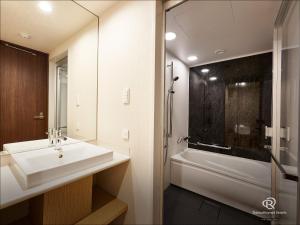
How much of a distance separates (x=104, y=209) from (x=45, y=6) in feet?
6.03

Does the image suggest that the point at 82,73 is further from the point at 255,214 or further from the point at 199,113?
the point at 255,214

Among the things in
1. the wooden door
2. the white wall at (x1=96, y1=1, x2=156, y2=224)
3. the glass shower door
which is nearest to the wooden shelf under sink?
the white wall at (x1=96, y1=1, x2=156, y2=224)

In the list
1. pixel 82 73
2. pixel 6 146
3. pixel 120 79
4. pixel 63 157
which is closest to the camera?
pixel 6 146

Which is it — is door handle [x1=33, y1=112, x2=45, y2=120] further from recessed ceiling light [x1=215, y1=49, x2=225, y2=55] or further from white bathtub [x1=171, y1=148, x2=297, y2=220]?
recessed ceiling light [x1=215, y1=49, x2=225, y2=55]

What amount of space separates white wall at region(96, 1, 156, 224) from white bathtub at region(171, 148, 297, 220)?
109 cm

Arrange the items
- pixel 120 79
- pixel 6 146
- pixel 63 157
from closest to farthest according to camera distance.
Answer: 1. pixel 6 146
2. pixel 63 157
3. pixel 120 79

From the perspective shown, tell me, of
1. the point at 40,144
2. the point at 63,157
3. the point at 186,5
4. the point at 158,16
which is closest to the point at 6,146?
the point at 40,144

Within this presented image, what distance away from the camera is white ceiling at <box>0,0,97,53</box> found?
3.43 feet

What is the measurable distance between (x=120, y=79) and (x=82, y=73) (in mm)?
562

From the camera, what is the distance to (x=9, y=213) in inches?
43.0

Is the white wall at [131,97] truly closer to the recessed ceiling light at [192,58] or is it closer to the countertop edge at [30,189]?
the countertop edge at [30,189]

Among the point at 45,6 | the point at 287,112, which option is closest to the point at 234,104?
the point at 287,112

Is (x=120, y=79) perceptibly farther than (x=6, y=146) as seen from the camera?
Yes

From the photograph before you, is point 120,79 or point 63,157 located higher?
point 120,79
